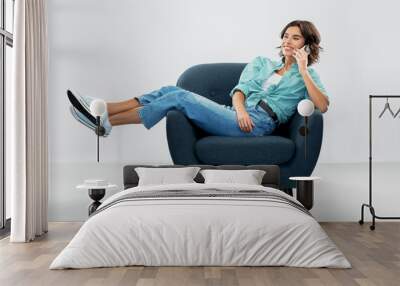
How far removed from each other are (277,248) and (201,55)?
128 inches

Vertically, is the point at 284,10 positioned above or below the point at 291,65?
above

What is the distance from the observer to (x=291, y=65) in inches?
262

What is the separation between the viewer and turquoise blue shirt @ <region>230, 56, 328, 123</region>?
6.47 m

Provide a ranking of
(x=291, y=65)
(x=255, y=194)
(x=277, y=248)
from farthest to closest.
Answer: (x=291, y=65) → (x=255, y=194) → (x=277, y=248)

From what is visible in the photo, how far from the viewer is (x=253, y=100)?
6.57m

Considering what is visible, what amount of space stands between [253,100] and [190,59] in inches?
33.1

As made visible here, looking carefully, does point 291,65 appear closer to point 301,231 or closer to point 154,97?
point 154,97

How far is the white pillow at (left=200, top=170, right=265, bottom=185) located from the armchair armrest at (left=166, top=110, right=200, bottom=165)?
466 millimetres

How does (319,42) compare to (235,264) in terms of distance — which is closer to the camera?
(235,264)

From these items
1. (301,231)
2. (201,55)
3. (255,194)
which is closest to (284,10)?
(201,55)

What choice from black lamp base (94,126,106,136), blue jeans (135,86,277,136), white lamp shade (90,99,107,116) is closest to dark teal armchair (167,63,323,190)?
blue jeans (135,86,277,136)

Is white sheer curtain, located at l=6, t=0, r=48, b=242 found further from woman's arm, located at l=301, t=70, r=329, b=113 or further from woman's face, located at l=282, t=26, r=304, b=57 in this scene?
woman's arm, located at l=301, t=70, r=329, b=113

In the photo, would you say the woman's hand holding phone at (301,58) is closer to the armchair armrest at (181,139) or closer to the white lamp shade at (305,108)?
the white lamp shade at (305,108)

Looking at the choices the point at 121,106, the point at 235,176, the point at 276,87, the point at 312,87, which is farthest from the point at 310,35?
the point at 121,106
